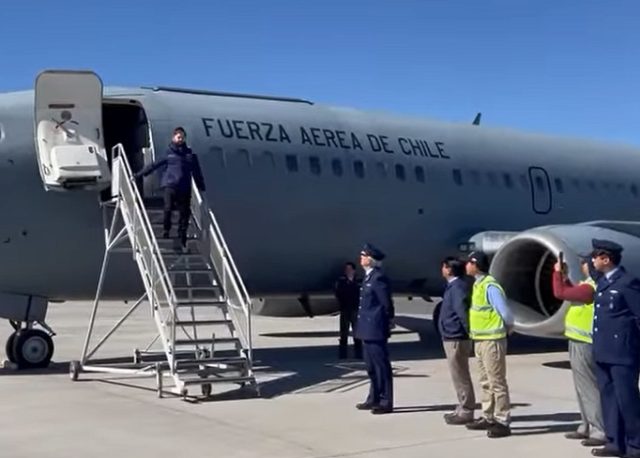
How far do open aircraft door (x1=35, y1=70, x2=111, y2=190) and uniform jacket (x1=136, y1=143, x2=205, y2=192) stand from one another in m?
0.75

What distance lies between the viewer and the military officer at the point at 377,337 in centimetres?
971

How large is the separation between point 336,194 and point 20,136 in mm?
4859

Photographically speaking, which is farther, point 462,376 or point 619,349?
point 462,376

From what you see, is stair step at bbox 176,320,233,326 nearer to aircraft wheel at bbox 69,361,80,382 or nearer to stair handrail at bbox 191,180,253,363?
stair handrail at bbox 191,180,253,363

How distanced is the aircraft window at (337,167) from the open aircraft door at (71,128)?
3780 millimetres

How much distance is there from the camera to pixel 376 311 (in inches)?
386

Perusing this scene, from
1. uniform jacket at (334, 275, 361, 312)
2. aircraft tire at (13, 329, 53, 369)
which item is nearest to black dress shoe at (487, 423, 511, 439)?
uniform jacket at (334, 275, 361, 312)

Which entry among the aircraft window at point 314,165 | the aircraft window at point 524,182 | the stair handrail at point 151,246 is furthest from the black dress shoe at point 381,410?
the aircraft window at point 524,182

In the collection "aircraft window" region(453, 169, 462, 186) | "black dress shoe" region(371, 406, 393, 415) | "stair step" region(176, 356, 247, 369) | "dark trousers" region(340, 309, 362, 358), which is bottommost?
"black dress shoe" region(371, 406, 393, 415)

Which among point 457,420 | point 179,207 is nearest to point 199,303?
point 179,207

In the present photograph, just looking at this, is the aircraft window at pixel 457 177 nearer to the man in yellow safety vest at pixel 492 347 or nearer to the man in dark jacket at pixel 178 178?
the man in dark jacket at pixel 178 178

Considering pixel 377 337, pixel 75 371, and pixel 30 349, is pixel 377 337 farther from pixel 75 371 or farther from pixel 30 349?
pixel 30 349

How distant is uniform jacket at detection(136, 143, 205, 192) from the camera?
1206 cm

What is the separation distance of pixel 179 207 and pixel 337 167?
3.49 metres
